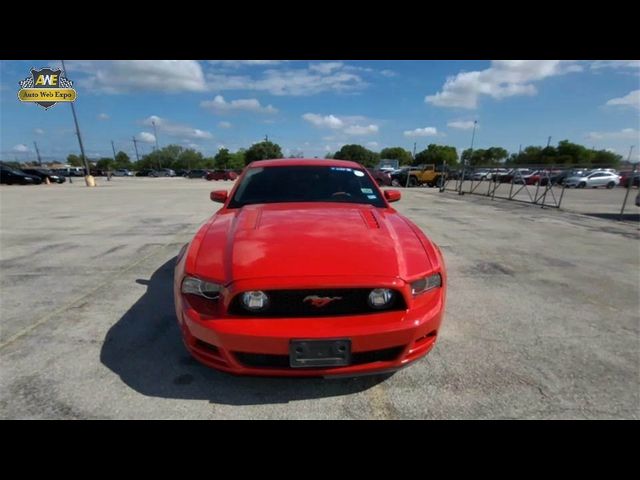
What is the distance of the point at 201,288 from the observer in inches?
76.9

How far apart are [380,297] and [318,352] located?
1.56 feet

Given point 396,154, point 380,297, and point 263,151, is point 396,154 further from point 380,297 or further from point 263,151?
point 380,297

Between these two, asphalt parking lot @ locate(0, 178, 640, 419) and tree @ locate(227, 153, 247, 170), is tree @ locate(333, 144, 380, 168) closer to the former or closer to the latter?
tree @ locate(227, 153, 247, 170)

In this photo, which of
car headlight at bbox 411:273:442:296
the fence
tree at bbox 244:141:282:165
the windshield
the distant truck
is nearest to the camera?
car headlight at bbox 411:273:442:296

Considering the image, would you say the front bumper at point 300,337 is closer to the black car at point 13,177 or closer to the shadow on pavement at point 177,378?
the shadow on pavement at point 177,378

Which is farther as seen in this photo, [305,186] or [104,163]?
[104,163]

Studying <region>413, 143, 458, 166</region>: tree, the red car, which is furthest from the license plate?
<region>413, 143, 458, 166</region>: tree

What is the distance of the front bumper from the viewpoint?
1752 millimetres

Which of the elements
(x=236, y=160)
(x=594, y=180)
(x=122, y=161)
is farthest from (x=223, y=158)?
(x=594, y=180)

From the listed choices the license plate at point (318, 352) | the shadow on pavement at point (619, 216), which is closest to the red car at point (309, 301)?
the license plate at point (318, 352)

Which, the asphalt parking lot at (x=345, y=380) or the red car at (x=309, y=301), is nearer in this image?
the red car at (x=309, y=301)

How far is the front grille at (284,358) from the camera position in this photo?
5.93ft

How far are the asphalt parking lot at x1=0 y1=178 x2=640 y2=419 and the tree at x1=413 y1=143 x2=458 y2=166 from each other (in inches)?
3876
